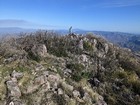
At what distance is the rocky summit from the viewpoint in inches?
934

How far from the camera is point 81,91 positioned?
1024 inches

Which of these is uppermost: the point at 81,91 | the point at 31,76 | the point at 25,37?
the point at 25,37

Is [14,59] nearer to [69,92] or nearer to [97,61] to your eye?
[69,92]

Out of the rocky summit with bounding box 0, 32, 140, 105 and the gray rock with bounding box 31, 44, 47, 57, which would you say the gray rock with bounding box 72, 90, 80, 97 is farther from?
the gray rock with bounding box 31, 44, 47, 57

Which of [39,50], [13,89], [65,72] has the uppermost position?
[39,50]

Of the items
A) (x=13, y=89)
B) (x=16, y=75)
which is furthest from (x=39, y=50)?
(x=13, y=89)

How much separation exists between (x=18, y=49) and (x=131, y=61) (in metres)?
17.1

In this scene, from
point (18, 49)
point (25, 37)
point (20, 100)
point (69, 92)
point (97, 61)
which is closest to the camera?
point (20, 100)

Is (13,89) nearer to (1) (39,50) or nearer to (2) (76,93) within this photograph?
(2) (76,93)

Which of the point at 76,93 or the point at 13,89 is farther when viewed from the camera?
the point at 76,93

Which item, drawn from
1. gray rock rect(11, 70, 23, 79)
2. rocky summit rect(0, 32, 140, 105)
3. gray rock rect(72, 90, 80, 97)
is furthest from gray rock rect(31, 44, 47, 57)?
gray rock rect(72, 90, 80, 97)

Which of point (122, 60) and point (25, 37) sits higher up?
point (25, 37)

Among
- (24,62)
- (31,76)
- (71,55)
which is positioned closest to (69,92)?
(31,76)

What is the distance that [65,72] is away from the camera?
29094mm
